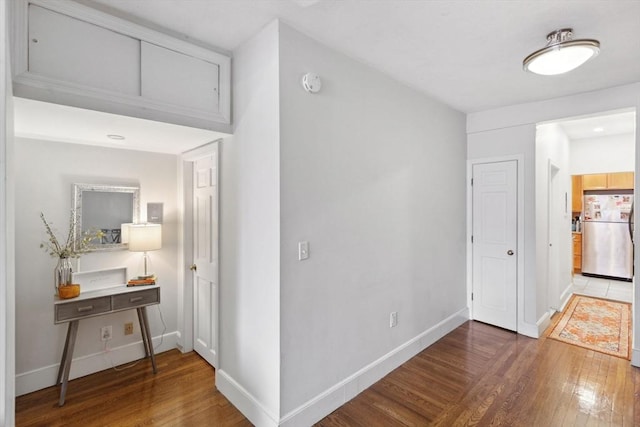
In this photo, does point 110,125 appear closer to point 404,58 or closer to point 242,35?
point 242,35

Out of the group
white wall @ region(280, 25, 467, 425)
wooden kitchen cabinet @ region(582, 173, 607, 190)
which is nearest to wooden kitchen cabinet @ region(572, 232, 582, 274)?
wooden kitchen cabinet @ region(582, 173, 607, 190)

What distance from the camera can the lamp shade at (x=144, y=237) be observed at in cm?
273

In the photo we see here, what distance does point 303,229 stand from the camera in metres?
2.05

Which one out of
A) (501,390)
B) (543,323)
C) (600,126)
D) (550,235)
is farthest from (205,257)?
(600,126)

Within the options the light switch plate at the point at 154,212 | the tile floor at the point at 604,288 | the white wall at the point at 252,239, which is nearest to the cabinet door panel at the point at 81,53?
the white wall at the point at 252,239

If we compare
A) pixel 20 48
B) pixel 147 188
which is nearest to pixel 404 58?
pixel 20 48

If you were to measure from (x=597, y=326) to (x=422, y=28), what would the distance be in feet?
13.5

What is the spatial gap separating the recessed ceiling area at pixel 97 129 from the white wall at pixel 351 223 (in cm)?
82

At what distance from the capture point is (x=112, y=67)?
1.80 metres

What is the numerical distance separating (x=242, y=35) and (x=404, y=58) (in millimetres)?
1241

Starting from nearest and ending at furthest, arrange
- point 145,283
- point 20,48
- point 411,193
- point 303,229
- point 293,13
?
point 20,48 < point 293,13 < point 303,229 < point 145,283 < point 411,193

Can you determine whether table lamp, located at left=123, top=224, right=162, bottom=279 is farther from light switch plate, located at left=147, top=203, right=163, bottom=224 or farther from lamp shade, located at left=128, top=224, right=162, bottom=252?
light switch plate, located at left=147, top=203, right=163, bottom=224

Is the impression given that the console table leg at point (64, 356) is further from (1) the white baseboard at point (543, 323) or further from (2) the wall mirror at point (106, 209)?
(1) the white baseboard at point (543, 323)

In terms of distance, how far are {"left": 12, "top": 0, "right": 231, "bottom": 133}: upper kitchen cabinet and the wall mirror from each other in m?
1.25
